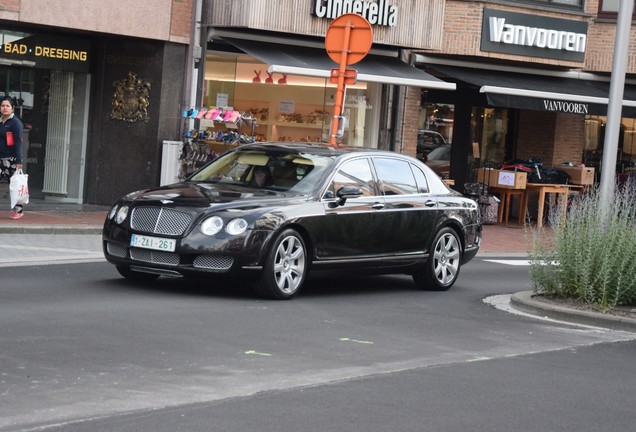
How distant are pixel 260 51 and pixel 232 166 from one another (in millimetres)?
9676

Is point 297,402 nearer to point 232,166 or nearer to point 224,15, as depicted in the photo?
point 232,166

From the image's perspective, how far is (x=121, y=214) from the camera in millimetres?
12383

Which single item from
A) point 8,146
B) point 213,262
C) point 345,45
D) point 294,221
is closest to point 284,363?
point 213,262

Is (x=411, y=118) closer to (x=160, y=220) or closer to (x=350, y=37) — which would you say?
(x=350, y=37)

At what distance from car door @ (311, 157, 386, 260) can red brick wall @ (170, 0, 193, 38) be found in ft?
30.7

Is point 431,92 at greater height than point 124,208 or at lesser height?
greater

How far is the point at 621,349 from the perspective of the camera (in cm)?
1091

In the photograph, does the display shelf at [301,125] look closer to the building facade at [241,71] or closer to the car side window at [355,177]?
the building facade at [241,71]

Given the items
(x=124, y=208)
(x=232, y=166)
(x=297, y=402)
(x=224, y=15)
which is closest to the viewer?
(x=297, y=402)

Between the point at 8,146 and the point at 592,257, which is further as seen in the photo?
the point at 8,146

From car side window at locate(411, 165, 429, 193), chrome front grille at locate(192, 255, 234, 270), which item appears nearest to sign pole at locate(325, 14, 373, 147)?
car side window at locate(411, 165, 429, 193)

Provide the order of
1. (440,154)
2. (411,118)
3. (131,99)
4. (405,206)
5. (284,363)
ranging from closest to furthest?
(284,363)
(405,206)
(131,99)
(411,118)
(440,154)

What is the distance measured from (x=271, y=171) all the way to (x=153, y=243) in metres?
1.71

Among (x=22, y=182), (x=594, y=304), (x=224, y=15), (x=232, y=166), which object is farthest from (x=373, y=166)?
(x=224, y=15)
